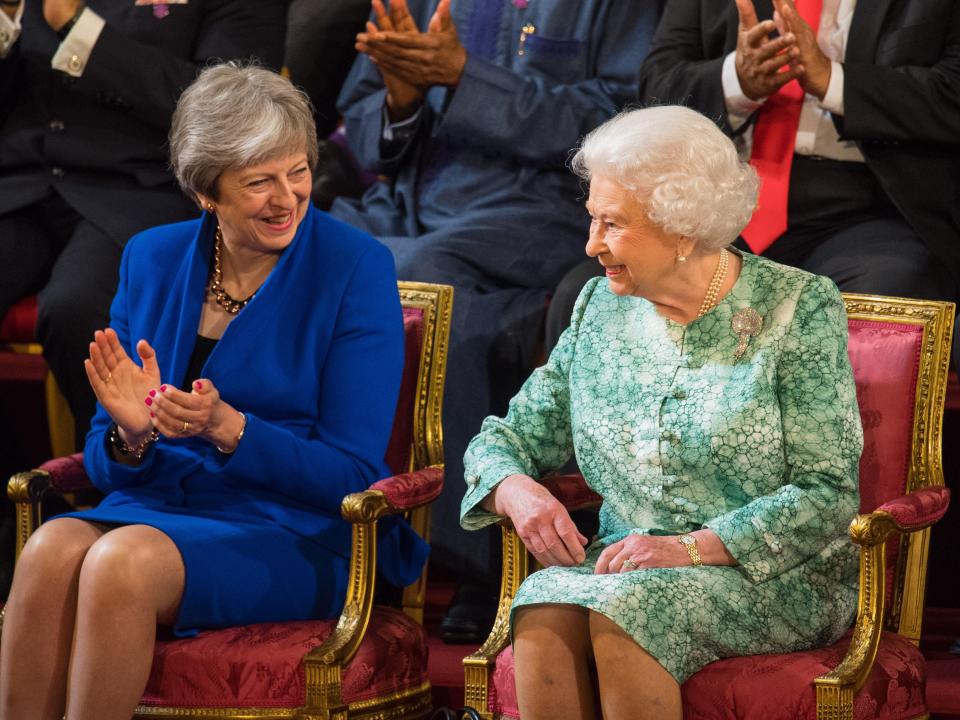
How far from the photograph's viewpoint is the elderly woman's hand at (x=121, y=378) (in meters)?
2.50

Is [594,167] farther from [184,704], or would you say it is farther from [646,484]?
[184,704]

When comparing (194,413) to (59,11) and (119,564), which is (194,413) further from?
(59,11)

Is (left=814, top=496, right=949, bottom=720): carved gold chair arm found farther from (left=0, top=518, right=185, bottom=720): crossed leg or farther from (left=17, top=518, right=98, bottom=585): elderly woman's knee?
(left=17, top=518, right=98, bottom=585): elderly woman's knee

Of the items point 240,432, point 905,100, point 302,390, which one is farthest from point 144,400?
point 905,100

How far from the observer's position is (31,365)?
12.8 feet

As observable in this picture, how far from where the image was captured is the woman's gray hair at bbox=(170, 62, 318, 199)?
2621mm

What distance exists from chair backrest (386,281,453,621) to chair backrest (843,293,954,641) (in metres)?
0.82

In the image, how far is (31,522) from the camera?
279 cm

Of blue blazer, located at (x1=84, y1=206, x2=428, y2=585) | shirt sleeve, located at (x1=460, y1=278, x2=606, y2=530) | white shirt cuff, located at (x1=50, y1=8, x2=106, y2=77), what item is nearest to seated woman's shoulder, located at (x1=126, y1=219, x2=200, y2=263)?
blue blazer, located at (x1=84, y1=206, x2=428, y2=585)

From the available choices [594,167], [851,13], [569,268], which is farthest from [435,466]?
[851,13]

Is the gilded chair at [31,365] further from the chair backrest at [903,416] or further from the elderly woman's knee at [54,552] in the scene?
the chair backrest at [903,416]

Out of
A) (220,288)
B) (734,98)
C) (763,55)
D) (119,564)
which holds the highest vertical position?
(763,55)

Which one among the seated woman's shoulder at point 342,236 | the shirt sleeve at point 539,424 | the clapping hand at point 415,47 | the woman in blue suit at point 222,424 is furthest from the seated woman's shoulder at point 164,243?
the clapping hand at point 415,47

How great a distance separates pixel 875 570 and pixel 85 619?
1.28 metres
